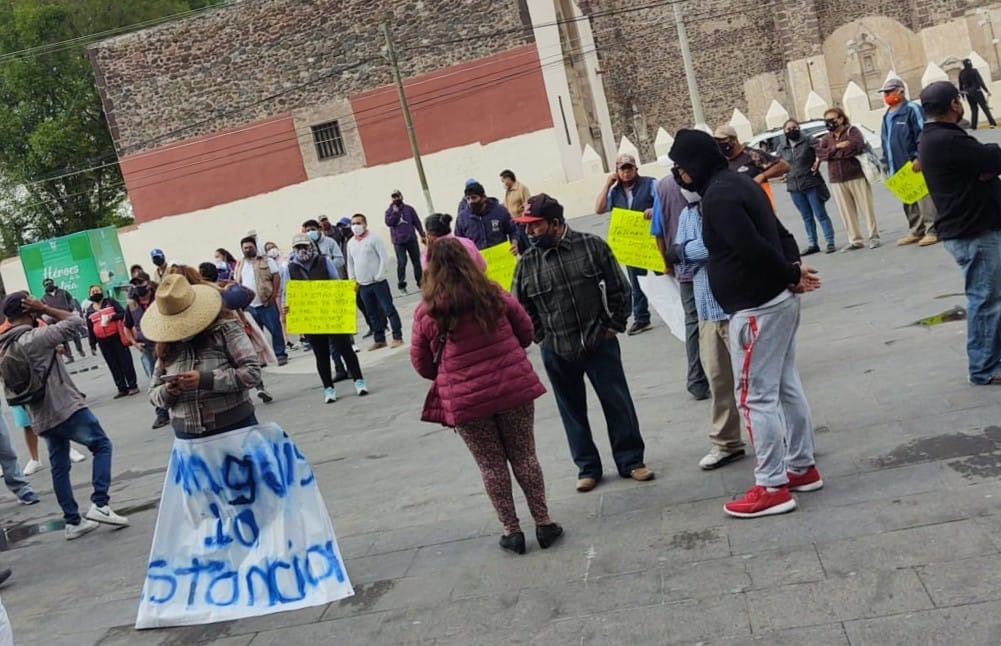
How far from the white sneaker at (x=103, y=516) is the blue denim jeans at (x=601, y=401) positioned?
3.70 m

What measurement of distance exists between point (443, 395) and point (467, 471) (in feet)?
6.99

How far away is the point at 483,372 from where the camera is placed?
5812mm

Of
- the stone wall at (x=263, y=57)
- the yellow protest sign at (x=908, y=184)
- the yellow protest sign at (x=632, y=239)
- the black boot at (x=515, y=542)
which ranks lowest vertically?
the black boot at (x=515, y=542)

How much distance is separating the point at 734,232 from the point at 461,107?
31.9 meters

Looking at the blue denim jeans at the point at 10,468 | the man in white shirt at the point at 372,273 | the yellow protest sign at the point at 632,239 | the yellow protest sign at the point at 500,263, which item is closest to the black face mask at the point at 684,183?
the yellow protest sign at the point at 632,239

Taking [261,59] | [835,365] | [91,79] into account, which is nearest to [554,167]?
[261,59]

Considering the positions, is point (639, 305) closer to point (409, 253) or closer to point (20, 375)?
point (20, 375)

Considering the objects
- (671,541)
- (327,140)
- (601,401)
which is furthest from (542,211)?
(327,140)

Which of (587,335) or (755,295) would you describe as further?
(587,335)

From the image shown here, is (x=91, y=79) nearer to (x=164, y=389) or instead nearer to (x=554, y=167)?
(x=554, y=167)

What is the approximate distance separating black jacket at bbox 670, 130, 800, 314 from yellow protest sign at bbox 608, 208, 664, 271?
344 centimetres

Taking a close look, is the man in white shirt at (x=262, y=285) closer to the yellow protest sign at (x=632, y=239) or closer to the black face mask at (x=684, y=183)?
the yellow protest sign at (x=632, y=239)

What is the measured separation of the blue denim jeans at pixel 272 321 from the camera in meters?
16.4

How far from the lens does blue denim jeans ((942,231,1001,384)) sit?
6.89 meters
